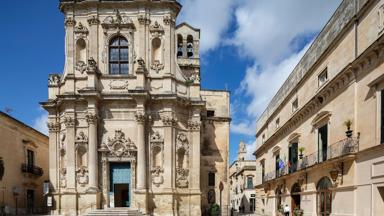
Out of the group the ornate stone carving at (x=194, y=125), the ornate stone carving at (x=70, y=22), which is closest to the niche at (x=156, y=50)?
the ornate stone carving at (x=194, y=125)

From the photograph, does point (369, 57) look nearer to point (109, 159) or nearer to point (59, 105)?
point (109, 159)

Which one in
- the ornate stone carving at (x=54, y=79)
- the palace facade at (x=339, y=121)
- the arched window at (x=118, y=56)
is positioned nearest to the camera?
the palace facade at (x=339, y=121)

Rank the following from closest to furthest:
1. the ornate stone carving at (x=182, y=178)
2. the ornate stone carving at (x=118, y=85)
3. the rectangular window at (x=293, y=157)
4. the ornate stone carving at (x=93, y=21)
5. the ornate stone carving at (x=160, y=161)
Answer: the rectangular window at (x=293, y=157)
the ornate stone carving at (x=160, y=161)
the ornate stone carving at (x=182, y=178)
the ornate stone carving at (x=118, y=85)
the ornate stone carving at (x=93, y=21)

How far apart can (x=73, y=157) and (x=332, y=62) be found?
1594 cm

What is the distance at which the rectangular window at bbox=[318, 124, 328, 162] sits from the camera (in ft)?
51.6

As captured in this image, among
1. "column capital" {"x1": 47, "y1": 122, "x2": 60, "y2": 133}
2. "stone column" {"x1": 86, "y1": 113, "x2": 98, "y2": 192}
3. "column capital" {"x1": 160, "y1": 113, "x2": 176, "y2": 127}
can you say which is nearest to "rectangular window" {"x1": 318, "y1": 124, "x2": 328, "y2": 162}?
"column capital" {"x1": 160, "y1": 113, "x2": 176, "y2": 127}

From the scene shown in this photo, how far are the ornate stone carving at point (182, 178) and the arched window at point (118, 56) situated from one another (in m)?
7.65

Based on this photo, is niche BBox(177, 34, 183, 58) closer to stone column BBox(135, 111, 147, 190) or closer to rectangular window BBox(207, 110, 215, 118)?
rectangular window BBox(207, 110, 215, 118)

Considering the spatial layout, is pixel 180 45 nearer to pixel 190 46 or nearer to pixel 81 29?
pixel 190 46

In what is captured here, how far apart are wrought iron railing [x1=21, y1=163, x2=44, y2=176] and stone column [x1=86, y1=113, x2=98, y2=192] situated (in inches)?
334

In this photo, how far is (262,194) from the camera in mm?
29516

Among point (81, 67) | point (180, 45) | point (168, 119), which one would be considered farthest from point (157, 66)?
point (180, 45)

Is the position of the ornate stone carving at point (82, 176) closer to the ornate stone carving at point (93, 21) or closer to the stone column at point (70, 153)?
the stone column at point (70, 153)

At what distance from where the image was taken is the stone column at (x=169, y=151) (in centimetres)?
2130
